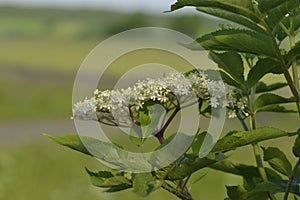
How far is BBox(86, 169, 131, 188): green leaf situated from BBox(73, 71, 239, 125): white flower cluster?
78 mm

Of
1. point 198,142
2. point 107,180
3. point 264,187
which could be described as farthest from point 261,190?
point 107,180

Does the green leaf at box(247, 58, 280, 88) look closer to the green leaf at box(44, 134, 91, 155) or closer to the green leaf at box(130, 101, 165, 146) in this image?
the green leaf at box(130, 101, 165, 146)

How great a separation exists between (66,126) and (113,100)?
41.2 ft

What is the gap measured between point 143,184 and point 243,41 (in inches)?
8.8

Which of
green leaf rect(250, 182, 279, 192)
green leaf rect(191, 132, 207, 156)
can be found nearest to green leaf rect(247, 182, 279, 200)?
green leaf rect(250, 182, 279, 192)

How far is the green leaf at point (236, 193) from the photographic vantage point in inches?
34.7

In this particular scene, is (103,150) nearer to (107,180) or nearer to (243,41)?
(107,180)

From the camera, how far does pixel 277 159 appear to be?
38.5 inches

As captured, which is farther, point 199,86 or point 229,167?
point 229,167

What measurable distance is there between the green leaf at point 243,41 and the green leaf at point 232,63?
63mm

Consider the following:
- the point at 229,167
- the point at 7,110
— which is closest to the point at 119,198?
the point at 229,167

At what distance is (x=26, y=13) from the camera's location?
38094 mm

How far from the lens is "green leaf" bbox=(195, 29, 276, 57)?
0.80 m

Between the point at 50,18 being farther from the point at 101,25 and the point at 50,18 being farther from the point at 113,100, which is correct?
the point at 113,100
